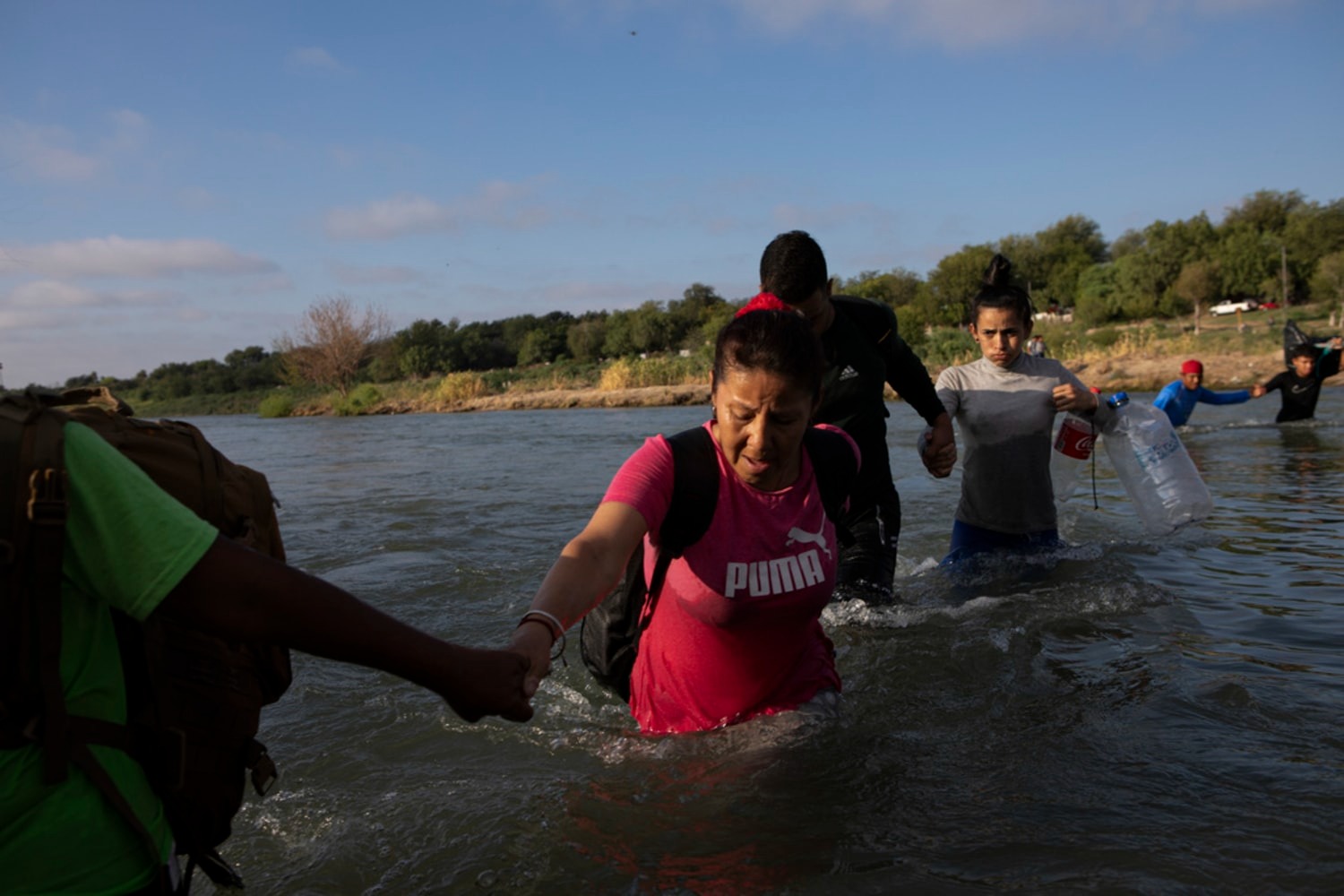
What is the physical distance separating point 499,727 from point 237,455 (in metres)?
23.9

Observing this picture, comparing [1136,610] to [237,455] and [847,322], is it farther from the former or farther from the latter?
[237,455]

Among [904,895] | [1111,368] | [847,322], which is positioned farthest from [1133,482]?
[1111,368]

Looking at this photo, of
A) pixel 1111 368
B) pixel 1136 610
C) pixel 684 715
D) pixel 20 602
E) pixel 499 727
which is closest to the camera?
pixel 20 602

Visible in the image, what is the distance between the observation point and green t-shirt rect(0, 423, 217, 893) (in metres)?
1.60

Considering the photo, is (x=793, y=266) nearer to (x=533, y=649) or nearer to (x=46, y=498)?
(x=533, y=649)

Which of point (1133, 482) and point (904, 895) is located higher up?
point (1133, 482)

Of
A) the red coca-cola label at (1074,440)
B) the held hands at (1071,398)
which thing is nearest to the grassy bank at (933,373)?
the red coca-cola label at (1074,440)

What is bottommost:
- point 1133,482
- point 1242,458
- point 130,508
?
point 1242,458

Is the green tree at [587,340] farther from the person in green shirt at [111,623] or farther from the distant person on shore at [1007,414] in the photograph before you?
the person in green shirt at [111,623]

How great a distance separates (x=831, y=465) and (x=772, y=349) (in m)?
0.58

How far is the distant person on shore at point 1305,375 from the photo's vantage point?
15.5 metres

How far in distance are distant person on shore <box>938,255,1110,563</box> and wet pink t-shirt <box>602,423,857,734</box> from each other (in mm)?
2827

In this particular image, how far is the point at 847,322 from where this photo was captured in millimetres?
5164

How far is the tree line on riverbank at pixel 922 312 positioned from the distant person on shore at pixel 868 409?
3932 centimetres
